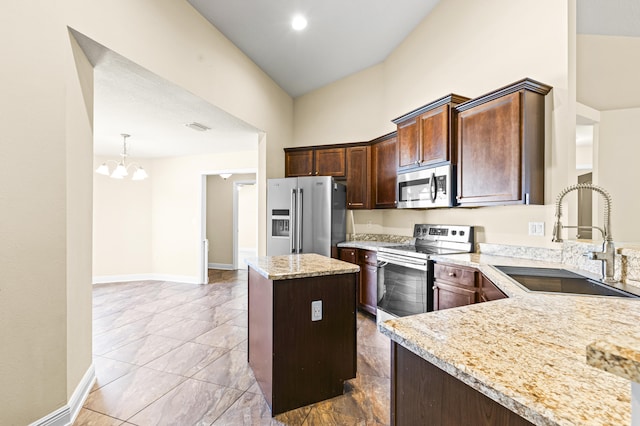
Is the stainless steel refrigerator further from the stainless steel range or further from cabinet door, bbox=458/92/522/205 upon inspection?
cabinet door, bbox=458/92/522/205

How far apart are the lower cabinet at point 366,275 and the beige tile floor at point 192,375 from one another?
0.63 feet

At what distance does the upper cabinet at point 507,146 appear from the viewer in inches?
90.8

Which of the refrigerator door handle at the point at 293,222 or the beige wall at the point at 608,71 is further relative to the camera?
the refrigerator door handle at the point at 293,222

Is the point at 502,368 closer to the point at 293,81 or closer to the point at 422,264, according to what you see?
the point at 422,264

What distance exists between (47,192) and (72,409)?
134cm

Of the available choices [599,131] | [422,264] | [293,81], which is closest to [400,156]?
[422,264]

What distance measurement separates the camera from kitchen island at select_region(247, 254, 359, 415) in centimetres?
187

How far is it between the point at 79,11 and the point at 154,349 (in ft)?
9.00

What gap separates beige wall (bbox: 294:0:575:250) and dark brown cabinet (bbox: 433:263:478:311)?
0.69 meters

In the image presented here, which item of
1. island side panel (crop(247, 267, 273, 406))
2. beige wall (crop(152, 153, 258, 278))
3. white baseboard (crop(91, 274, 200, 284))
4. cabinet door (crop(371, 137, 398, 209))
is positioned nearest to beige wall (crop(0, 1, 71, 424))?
island side panel (crop(247, 267, 273, 406))

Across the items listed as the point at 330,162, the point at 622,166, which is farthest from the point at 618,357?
the point at 330,162

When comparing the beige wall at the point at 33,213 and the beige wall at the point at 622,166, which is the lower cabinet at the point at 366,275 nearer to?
the beige wall at the point at 622,166

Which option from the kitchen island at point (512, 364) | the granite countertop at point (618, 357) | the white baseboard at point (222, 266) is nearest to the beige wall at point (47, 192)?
the kitchen island at point (512, 364)

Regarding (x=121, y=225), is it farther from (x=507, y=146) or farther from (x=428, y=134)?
(x=507, y=146)
